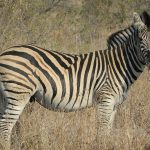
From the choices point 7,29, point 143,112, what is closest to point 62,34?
point 7,29

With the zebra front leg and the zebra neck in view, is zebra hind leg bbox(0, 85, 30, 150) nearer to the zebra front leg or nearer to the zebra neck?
the zebra front leg

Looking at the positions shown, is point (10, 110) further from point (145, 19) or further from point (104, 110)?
point (145, 19)

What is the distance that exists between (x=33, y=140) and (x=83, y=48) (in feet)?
18.0

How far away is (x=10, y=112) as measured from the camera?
4.99 meters

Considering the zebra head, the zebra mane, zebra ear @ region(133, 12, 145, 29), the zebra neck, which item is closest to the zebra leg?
the zebra neck

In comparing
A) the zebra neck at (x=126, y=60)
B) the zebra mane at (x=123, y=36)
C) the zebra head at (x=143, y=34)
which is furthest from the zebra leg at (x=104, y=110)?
the zebra mane at (x=123, y=36)

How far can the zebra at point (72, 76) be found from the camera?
197 inches

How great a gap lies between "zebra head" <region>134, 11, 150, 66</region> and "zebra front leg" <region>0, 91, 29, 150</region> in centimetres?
163

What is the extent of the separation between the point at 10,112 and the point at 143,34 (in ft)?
6.47

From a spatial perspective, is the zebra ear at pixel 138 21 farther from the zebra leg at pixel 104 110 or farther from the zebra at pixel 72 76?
the zebra leg at pixel 104 110

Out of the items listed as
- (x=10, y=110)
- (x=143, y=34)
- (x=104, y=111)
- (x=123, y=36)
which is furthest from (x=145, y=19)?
(x=10, y=110)

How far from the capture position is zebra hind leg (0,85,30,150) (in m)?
4.97

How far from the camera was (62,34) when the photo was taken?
12.1 metres

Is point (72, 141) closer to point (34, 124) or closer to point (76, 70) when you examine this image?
point (34, 124)
